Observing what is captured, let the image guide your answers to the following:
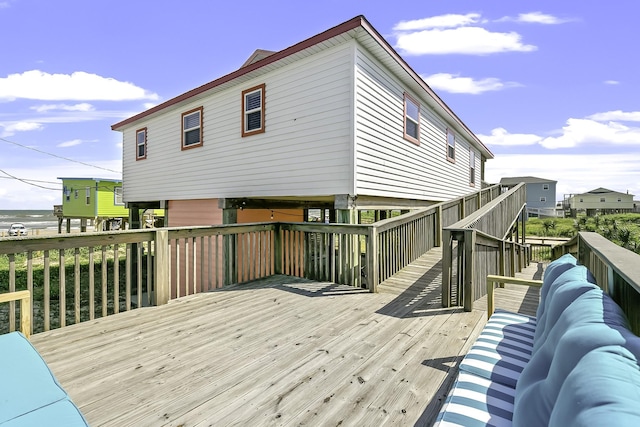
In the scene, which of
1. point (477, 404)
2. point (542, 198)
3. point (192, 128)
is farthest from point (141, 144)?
point (542, 198)

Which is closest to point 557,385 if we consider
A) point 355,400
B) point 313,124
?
point 355,400

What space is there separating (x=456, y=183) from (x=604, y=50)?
21.6ft

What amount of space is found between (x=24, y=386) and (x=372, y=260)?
4362 mm

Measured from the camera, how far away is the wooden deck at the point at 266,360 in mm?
2121

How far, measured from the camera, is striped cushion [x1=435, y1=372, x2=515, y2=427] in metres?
1.40

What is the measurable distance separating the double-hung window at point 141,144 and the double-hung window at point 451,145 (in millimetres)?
12338

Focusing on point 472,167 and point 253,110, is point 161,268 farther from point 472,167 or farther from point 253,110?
point 472,167

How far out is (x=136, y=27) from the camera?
356 inches

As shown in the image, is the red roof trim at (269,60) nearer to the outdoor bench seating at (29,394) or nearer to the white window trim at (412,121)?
the white window trim at (412,121)

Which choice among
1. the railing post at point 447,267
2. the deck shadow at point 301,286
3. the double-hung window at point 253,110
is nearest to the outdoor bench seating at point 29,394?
the deck shadow at point 301,286

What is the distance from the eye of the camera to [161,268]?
178 inches

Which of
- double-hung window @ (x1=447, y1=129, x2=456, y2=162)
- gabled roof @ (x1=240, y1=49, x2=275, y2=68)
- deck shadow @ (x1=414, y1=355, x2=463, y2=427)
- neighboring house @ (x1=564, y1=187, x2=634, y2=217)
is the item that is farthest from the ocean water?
neighboring house @ (x1=564, y1=187, x2=634, y2=217)

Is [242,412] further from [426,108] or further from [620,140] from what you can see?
[620,140]

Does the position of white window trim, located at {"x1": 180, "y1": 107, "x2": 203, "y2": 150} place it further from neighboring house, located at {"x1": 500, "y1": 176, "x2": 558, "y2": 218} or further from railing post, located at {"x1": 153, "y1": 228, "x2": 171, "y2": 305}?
neighboring house, located at {"x1": 500, "y1": 176, "x2": 558, "y2": 218}
